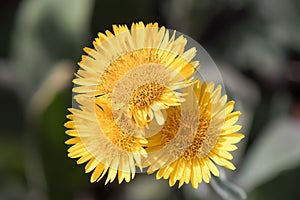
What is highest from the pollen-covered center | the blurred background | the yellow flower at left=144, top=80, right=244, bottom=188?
the blurred background

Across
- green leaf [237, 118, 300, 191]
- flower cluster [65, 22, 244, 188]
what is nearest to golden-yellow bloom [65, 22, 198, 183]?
flower cluster [65, 22, 244, 188]

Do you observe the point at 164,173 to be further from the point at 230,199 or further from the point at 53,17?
the point at 53,17

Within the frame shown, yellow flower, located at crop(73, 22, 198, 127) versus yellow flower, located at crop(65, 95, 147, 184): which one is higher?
yellow flower, located at crop(73, 22, 198, 127)

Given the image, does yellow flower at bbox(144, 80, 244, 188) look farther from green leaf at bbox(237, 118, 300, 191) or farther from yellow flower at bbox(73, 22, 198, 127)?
green leaf at bbox(237, 118, 300, 191)

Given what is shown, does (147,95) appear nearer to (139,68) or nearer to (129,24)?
(139,68)

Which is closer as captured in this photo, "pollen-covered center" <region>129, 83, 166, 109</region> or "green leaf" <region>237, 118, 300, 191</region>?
"pollen-covered center" <region>129, 83, 166, 109</region>

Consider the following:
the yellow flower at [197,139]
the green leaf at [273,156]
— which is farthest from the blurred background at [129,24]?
the yellow flower at [197,139]

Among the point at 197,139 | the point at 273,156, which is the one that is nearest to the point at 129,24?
the point at 273,156

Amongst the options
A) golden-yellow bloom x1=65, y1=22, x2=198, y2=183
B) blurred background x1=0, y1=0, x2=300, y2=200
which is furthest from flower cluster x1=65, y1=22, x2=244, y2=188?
blurred background x1=0, y1=0, x2=300, y2=200
